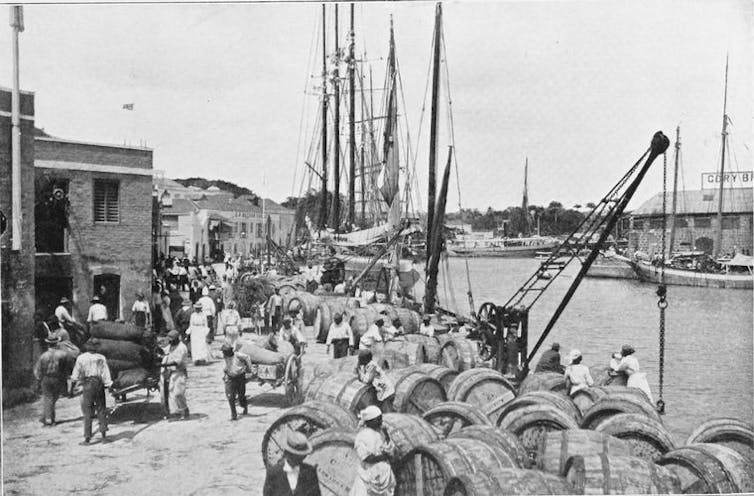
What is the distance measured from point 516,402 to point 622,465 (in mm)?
1820

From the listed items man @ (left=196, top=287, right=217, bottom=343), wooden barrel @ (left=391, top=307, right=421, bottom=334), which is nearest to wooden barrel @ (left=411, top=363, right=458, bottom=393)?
man @ (left=196, top=287, right=217, bottom=343)

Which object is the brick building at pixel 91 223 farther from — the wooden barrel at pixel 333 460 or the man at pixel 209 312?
the wooden barrel at pixel 333 460

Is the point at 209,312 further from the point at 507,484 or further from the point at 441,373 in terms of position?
the point at 507,484

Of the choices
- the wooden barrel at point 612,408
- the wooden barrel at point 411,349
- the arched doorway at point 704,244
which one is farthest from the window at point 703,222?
the wooden barrel at point 411,349

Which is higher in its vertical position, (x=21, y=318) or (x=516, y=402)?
(x=21, y=318)

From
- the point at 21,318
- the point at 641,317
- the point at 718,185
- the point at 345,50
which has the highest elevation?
the point at 345,50

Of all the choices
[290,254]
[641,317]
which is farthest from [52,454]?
[290,254]

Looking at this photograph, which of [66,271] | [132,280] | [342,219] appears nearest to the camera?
[66,271]

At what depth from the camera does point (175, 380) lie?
9.20 meters

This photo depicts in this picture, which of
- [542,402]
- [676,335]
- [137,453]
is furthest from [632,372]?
[676,335]

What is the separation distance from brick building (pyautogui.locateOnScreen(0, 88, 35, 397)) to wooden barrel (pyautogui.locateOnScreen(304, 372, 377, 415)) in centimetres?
426

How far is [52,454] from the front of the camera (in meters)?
8.07

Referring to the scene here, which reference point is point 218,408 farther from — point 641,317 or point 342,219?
point 342,219

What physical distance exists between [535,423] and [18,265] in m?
7.62
